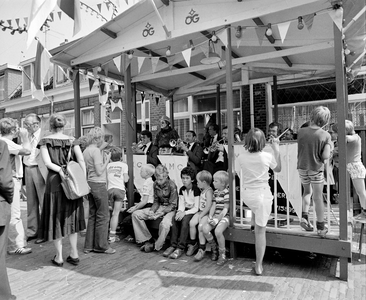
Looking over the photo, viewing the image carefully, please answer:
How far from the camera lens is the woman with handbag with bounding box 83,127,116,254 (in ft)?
13.1

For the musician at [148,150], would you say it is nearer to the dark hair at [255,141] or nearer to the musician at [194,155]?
the musician at [194,155]

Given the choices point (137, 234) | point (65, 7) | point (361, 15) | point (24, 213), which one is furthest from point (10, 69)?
point (361, 15)

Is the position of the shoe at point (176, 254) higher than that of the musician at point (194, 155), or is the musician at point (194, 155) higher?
the musician at point (194, 155)

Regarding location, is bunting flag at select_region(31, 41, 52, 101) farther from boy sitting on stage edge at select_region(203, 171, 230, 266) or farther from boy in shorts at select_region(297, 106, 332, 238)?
boy in shorts at select_region(297, 106, 332, 238)

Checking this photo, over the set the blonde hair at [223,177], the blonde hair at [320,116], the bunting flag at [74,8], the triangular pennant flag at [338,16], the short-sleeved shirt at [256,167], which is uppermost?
the bunting flag at [74,8]

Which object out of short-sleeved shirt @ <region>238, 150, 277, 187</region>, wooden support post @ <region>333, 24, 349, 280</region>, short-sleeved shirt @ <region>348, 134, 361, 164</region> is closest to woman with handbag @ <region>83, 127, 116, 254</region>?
short-sleeved shirt @ <region>238, 150, 277, 187</region>

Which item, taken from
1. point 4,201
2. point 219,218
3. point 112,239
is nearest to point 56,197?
point 4,201

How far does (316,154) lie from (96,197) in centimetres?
273

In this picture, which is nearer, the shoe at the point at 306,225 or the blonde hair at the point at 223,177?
the shoe at the point at 306,225

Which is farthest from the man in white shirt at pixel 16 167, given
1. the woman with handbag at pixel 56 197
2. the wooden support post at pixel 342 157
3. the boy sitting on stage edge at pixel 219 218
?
the wooden support post at pixel 342 157

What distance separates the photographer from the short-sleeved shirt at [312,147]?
324 centimetres

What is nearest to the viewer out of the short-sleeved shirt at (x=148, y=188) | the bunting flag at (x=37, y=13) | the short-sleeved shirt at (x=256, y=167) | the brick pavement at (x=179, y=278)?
the brick pavement at (x=179, y=278)

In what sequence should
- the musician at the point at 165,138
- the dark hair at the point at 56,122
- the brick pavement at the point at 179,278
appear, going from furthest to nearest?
the musician at the point at 165,138 < the dark hair at the point at 56,122 < the brick pavement at the point at 179,278

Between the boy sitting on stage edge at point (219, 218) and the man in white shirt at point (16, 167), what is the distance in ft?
8.00
